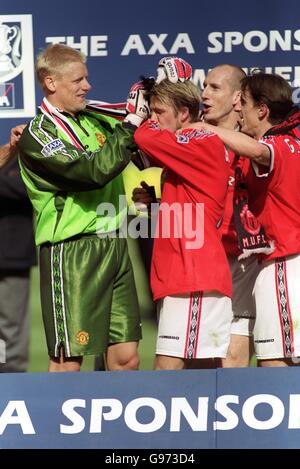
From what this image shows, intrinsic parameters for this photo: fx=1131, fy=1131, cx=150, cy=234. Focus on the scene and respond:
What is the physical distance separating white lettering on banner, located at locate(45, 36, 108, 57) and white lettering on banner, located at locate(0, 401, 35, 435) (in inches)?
70.3

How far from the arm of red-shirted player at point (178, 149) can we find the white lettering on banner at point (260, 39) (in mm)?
930

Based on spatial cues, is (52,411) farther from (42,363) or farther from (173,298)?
(42,363)

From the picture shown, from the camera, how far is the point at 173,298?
4258 millimetres

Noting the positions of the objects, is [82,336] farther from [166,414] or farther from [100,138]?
[100,138]

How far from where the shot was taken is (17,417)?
3986mm

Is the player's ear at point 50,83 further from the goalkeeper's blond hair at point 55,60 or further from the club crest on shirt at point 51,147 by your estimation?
the club crest on shirt at point 51,147

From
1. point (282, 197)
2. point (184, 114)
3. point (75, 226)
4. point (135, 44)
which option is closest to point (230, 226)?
point (282, 197)

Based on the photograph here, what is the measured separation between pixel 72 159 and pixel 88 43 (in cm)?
99

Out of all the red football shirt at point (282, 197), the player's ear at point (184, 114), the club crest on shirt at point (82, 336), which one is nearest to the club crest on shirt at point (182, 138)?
the player's ear at point (184, 114)

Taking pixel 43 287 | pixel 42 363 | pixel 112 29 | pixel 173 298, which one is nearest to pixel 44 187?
pixel 43 287

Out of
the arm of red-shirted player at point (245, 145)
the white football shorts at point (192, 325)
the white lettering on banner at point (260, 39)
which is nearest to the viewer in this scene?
the arm of red-shirted player at point (245, 145)

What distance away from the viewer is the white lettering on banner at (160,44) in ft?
16.5

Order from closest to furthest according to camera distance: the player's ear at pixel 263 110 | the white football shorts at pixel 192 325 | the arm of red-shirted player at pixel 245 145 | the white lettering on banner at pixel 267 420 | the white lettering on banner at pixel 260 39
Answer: the white lettering on banner at pixel 267 420, the arm of red-shirted player at pixel 245 145, the white football shorts at pixel 192 325, the player's ear at pixel 263 110, the white lettering on banner at pixel 260 39

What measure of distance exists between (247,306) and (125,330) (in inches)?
25.5
